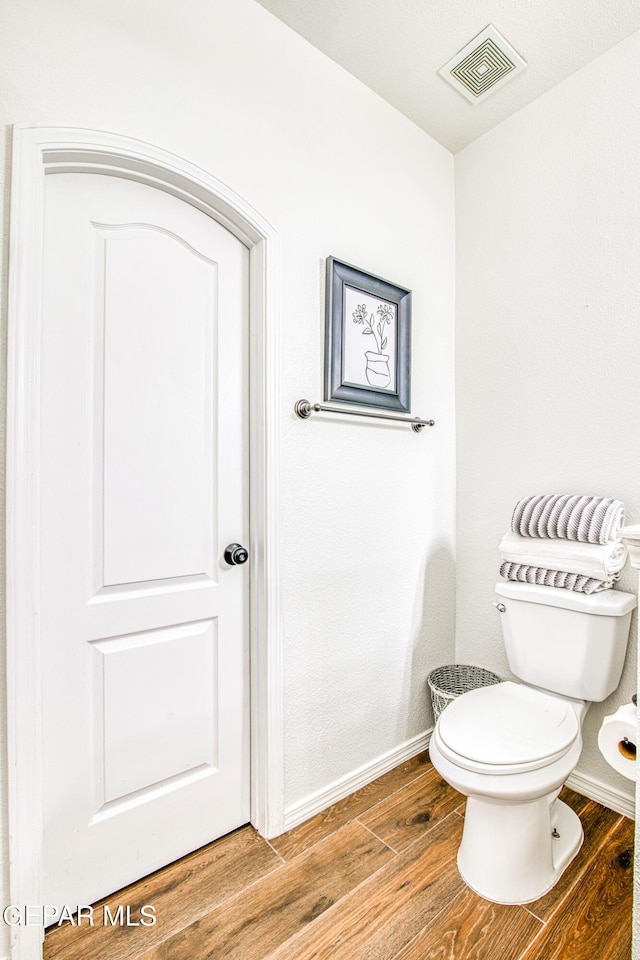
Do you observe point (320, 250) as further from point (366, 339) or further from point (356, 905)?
point (356, 905)

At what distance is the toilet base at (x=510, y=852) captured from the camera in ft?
4.04

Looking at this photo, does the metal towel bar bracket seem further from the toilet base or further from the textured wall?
the toilet base

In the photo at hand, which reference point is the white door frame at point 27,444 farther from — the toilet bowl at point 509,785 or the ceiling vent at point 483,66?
the ceiling vent at point 483,66

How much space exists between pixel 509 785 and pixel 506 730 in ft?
0.50

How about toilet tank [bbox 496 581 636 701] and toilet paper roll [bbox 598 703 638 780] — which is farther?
toilet tank [bbox 496 581 636 701]

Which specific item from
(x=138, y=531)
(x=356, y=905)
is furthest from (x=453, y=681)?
(x=138, y=531)

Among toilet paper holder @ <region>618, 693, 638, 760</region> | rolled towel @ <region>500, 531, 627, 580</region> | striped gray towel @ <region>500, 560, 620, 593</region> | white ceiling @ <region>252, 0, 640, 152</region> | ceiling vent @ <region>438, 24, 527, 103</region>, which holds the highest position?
white ceiling @ <region>252, 0, 640, 152</region>

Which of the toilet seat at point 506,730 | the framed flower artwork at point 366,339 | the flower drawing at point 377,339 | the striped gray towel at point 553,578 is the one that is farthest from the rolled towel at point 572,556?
the flower drawing at point 377,339

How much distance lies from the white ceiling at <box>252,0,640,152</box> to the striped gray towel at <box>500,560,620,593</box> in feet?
5.35

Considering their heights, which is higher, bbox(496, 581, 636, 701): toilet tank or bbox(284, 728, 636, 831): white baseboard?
bbox(496, 581, 636, 701): toilet tank

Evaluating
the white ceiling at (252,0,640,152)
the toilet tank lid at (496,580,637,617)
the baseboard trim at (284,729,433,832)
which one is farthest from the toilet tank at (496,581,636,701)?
the white ceiling at (252,0,640,152)

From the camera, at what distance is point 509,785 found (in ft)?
3.78

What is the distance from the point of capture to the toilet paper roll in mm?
1078

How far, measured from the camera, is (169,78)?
1.27m
